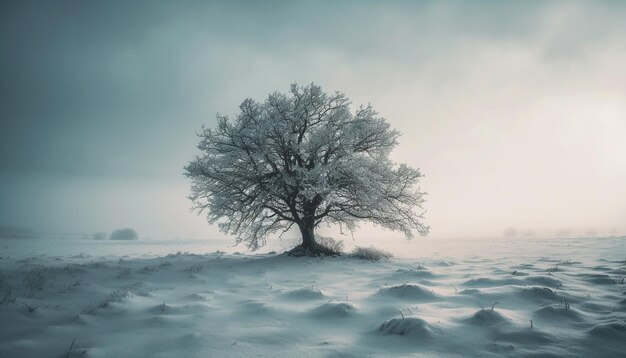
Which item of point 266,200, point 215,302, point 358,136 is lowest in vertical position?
point 215,302

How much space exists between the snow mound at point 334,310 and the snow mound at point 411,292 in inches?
61.2

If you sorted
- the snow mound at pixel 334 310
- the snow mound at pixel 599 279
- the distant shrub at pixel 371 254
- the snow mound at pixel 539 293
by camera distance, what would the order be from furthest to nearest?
1. the distant shrub at pixel 371 254
2. the snow mound at pixel 599 279
3. the snow mound at pixel 539 293
4. the snow mound at pixel 334 310

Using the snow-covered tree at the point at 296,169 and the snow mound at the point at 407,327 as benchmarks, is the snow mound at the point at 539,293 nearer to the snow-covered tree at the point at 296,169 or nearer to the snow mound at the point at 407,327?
the snow mound at the point at 407,327

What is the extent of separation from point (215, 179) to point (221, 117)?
3.18 metres

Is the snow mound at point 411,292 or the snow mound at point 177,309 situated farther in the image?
the snow mound at point 411,292

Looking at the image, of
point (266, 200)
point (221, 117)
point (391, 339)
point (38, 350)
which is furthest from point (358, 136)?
point (38, 350)

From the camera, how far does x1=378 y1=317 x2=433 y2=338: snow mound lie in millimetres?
4047

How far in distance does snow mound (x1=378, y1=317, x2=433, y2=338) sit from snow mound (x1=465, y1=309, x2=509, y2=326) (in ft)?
2.77

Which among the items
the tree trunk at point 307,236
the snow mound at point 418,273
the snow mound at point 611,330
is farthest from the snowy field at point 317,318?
the tree trunk at point 307,236

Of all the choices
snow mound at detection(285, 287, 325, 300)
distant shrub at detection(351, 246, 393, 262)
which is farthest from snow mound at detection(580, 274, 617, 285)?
distant shrub at detection(351, 246, 393, 262)

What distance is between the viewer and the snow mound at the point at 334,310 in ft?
16.5

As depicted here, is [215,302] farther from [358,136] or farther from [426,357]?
[358,136]

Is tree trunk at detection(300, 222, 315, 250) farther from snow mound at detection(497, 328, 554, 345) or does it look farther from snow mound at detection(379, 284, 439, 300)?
snow mound at detection(497, 328, 554, 345)

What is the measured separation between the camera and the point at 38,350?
12.4 ft
